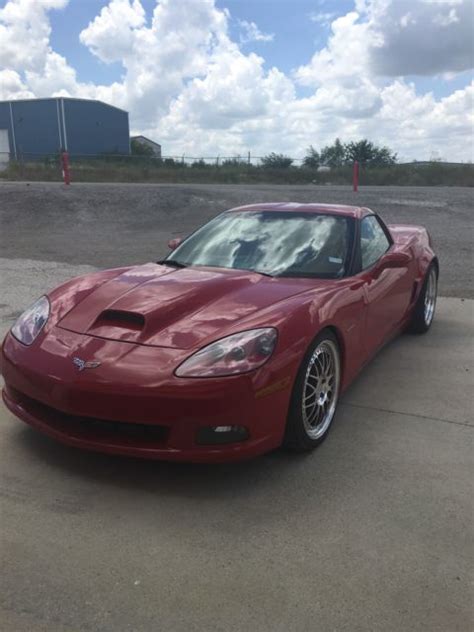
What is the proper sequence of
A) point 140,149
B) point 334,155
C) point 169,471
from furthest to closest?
point 140,149, point 334,155, point 169,471

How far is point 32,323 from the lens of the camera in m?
3.16

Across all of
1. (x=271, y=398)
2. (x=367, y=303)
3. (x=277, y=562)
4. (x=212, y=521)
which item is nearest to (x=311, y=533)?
(x=277, y=562)

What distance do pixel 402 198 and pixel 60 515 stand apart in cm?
1491

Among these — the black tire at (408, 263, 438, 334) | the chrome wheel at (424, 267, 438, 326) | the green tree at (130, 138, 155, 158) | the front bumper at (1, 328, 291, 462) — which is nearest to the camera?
the front bumper at (1, 328, 291, 462)

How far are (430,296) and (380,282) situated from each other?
1.71m

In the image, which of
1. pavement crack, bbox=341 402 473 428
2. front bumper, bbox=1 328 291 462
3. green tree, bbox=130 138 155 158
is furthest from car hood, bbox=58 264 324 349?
green tree, bbox=130 138 155 158

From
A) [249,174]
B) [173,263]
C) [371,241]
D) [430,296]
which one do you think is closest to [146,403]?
[173,263]

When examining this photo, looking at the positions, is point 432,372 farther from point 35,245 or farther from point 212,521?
point 35,245

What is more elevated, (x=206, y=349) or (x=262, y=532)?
(x=206, y=349)

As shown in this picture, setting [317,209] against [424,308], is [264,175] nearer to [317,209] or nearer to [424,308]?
[424,308]

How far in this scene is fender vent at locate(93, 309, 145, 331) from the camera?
293 cm

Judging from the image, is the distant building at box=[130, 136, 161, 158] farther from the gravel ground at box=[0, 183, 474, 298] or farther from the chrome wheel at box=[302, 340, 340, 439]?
the chrome wheel at box=[302, 340, 340, 439]

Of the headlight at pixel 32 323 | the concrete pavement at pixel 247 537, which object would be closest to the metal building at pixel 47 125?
the headlight at pixel 32 323

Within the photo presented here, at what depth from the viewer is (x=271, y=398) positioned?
106 inches
